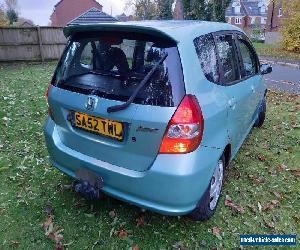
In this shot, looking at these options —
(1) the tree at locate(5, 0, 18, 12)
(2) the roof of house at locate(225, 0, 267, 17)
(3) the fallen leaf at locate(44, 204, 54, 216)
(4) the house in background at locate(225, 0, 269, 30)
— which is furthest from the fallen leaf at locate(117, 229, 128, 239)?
(2) the roof of house at locate(225, 0, 267, 17)

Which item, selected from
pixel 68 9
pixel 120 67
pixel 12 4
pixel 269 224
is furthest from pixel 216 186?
pixel 12 4

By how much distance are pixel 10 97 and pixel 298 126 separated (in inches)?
241

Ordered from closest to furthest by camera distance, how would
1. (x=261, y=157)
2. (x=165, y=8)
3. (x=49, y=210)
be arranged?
(x=49, y=210), (x=261, y=157), (x=165, y=8)

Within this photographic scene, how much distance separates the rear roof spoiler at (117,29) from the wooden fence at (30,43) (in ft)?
38.1

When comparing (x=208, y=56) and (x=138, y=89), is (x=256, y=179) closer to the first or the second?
(x=208, y=56)

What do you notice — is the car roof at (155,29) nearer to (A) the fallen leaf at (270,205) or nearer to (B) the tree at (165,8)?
(A) the fallen leaf at (270,205)

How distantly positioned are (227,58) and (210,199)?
1.44 m

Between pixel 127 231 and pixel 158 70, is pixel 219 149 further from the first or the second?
pixel 127 231

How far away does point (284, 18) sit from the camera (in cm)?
2220

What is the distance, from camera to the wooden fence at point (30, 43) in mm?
13125

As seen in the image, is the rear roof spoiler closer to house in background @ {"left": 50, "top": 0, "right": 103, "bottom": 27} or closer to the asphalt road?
the asphalt road

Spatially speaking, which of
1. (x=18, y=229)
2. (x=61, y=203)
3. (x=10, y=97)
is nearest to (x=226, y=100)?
(x=61, y=203)

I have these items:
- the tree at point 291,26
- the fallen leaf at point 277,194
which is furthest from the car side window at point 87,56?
the tree at point 291,26

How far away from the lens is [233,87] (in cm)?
323
